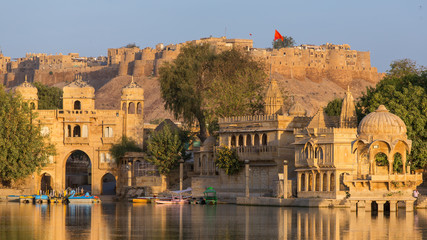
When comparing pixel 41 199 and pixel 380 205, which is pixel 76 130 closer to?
pixel 41 199

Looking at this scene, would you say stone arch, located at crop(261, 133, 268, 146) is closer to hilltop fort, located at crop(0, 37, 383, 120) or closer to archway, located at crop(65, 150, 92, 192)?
archway, located at crop(65, 150, 92, 192)

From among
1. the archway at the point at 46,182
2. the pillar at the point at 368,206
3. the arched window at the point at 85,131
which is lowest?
the pillar at the point at 368,206

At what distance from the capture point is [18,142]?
7581 centimetres

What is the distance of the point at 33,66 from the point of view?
181500 millimetres

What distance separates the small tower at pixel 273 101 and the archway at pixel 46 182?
78.8 feet

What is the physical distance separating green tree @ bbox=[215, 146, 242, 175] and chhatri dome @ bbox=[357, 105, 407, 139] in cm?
1447

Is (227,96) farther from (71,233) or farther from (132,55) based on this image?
(132,55)

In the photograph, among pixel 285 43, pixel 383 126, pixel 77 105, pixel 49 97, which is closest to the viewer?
pixel 383 126

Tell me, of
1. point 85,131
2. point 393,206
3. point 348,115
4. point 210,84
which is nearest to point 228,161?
point 348,115

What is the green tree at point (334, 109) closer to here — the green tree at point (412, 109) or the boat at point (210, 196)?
the green tree at point (412, 109)

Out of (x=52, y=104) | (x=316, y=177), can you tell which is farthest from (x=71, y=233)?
(x=52, y=104)

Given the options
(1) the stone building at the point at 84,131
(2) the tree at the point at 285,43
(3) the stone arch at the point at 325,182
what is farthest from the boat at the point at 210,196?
(2) the tree at the point at 285,43

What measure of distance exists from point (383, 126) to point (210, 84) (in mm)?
28073

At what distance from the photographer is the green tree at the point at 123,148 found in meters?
80.6
